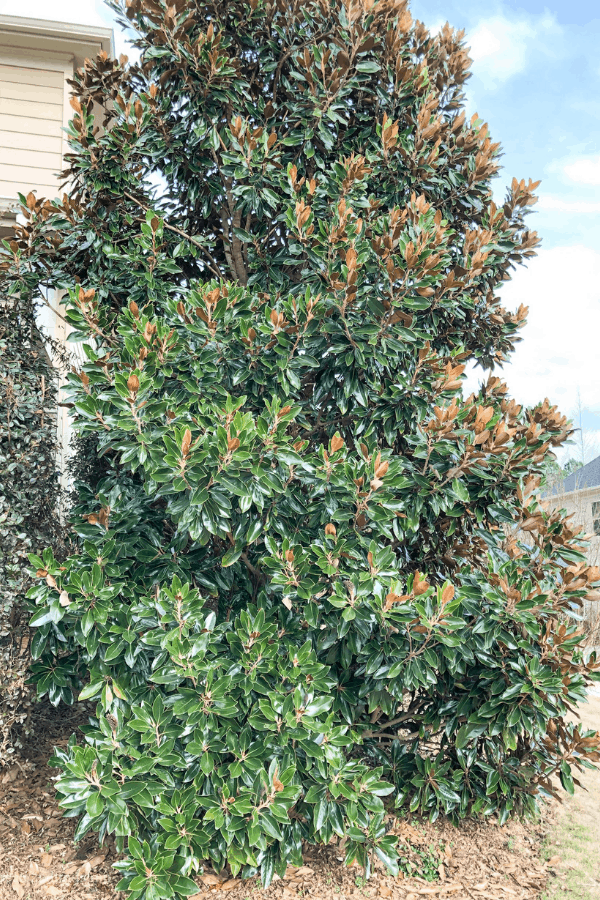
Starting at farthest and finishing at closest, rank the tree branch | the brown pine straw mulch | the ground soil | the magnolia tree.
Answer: the tree branch
the ground soil
the brown pine straw mulch
the magnolia tree

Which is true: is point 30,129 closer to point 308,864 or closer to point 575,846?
point 308,864

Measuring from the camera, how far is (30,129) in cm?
684

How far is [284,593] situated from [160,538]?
823mm

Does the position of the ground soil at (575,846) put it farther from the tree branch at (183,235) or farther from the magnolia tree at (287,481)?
the tree branch at (183,235)

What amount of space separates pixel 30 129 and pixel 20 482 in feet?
16.2

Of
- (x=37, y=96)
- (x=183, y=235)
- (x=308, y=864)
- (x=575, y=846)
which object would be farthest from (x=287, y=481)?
(x=37, y=96)

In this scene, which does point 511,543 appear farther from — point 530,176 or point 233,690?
point 530,176

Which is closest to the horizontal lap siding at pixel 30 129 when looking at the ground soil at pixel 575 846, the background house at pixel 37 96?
the background house at pixel 37 96

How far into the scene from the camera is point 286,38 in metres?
3.82

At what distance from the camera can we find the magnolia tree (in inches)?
115

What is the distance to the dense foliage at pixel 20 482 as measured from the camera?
3617mm

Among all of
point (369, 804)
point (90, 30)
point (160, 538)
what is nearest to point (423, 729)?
point (369, 804)

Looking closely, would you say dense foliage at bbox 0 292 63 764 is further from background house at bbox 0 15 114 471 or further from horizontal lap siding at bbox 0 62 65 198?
horizontal lap siding at bbox 0 62 65 198

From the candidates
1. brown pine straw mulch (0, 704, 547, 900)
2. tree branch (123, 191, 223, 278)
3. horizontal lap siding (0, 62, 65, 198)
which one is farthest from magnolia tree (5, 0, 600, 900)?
horizontal lap siding (0, 62, 65, 198)
